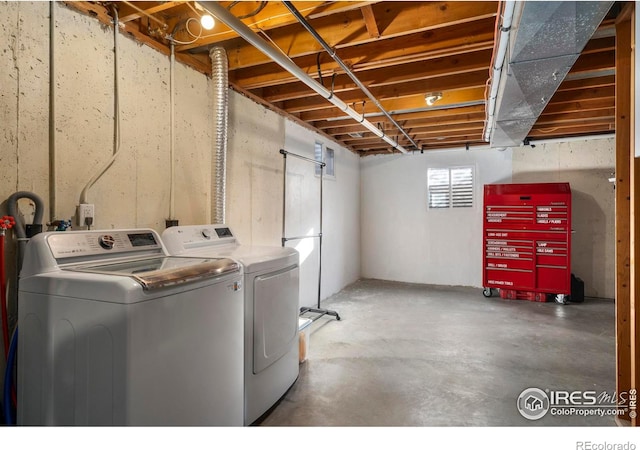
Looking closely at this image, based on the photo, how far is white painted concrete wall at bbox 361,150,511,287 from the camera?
5.94 metres

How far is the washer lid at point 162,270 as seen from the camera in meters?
1.41

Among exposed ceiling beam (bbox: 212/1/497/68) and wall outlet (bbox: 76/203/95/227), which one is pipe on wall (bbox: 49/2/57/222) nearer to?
wall outlet (bbox: 76/203/95/227)

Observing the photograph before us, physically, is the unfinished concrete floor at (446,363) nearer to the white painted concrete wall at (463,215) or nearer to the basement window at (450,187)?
the white painted concrete wall at (463,215)

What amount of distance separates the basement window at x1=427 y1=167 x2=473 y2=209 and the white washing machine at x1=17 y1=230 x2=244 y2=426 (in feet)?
17.0

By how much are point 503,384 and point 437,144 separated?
428 cm

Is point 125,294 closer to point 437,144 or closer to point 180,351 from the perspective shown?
point 180,351

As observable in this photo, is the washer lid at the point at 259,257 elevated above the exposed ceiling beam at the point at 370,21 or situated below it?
below

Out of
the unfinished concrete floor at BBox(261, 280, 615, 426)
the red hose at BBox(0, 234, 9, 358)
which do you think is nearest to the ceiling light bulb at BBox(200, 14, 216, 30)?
the red hose at BBox(0, 234, 9, 358)

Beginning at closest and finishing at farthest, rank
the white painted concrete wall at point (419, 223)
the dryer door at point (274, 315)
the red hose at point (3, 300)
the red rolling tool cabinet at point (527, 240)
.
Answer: the red hose at point (3, 300) < the dryer door at point (274, 315) < the red rolling tool cabinet at point (527, 240) < the white painted concrete wall at point (419, 223)

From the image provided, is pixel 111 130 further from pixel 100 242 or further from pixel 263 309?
pixel 263 309

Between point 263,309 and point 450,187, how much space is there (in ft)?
16.3

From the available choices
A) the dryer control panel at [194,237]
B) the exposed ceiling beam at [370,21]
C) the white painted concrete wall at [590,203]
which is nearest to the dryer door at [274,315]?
the dryer control panel at [194,237]

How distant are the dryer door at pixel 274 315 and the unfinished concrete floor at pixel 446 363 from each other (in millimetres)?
386

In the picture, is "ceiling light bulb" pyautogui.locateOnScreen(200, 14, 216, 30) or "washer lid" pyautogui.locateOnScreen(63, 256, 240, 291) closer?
"washer lid" pyautogui.locateOnScreen(63, 256, 240, 291)
